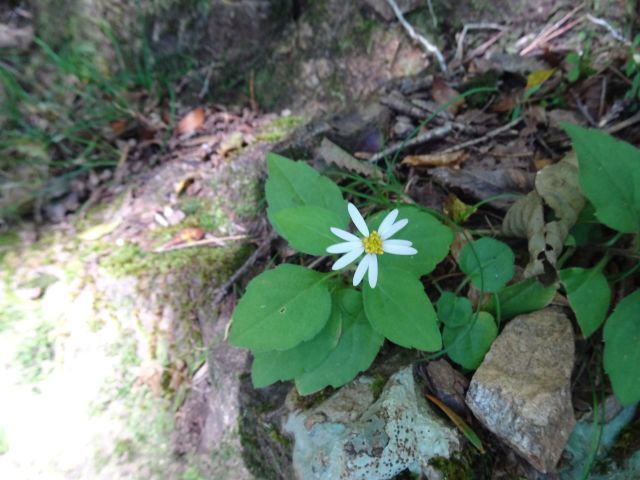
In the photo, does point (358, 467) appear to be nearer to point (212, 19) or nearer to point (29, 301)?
point (29, 301)

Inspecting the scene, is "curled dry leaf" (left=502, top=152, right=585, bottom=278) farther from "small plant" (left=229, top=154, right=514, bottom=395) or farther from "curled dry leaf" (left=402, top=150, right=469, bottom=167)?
"curled dry leaf" (left=402, top=150, right=469, bottom=167)

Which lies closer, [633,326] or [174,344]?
[633,326]

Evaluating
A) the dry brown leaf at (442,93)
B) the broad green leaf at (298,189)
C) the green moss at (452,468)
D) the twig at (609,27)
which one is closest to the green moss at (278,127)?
the dry brown leaf at (442,93)

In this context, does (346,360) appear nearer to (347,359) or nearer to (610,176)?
(347,359)

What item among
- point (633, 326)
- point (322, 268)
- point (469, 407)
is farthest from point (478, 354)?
point (322, 268)

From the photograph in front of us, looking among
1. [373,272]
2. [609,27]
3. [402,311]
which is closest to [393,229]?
[373,272]

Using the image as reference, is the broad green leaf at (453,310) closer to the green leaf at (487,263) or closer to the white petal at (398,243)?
the green leaf at (487,263)

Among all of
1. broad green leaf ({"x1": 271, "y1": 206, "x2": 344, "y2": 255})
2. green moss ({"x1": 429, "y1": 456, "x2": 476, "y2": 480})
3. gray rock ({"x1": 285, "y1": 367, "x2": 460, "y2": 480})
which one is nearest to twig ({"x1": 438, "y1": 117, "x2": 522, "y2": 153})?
broad green leaf ({"x1": 271, "y1": 206, "x2": 344, "y2": 255})
